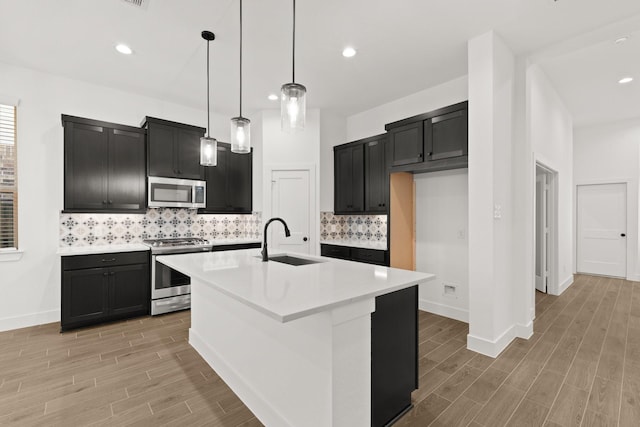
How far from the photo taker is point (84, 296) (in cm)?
350

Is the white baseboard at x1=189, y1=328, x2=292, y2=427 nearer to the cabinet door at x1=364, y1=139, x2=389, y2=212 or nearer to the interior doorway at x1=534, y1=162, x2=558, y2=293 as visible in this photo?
the cabinet door at x1=364, y1=139, x2=389, y2=212

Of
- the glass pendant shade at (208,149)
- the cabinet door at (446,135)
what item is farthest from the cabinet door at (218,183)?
the cabinet door at (446,135)

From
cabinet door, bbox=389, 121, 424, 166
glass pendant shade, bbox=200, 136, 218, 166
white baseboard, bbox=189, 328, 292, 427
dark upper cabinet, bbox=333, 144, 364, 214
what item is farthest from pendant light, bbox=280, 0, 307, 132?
dark upper cabinet, bbox=333, 144, 364, 214

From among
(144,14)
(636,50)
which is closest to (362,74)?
(144,14)

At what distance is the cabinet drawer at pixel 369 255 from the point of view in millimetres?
4125

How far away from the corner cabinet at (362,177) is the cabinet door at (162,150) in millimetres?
2603

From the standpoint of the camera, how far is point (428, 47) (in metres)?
3.13

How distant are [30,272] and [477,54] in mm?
5695

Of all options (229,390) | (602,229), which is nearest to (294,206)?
(229,390)

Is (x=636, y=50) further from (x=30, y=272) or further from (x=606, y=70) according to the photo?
(x=30, y=272)

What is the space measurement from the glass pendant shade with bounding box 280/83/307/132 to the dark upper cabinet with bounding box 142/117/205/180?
9.55ft

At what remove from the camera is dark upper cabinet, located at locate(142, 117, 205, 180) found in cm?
412

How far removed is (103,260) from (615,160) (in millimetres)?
9066

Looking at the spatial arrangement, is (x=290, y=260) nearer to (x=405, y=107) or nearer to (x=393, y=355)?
(x=393, y=355)
